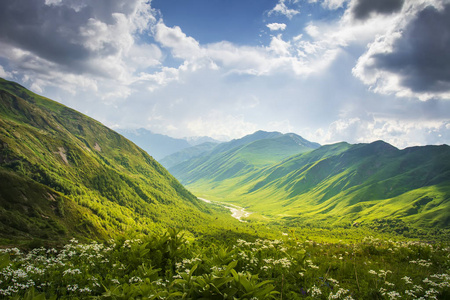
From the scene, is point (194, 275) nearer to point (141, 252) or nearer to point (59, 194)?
point (141, 252)

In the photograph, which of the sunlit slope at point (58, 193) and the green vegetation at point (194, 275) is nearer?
the green vegetation at point (194, 275)

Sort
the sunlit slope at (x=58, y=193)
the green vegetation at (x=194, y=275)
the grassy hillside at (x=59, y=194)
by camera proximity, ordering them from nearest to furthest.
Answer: the green vegetation at (x=194, y=275)
the grassy hillside at (x=59, y=194)
the sunlit slope at (x=58, y=193)

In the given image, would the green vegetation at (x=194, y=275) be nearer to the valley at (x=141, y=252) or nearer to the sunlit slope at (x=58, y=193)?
the valley at (x=141, y=252)

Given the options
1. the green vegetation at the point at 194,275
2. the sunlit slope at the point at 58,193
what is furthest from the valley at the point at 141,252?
the sunlit slope at the point at 58,193

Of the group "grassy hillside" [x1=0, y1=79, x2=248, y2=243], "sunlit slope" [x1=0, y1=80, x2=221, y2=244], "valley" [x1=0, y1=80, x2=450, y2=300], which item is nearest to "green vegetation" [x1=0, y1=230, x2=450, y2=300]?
"valley" [x1=0, y1=80, x2=450, y2=300]

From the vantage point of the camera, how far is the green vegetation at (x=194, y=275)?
252 inches

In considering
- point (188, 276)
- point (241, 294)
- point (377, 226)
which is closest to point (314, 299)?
point (241, 294)

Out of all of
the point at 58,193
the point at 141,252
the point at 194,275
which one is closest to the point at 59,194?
the point at 58,193

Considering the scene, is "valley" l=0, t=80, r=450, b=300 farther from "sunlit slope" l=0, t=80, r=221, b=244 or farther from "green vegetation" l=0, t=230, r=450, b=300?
"sunlit slope" l=0, t=80, r=221, b=244

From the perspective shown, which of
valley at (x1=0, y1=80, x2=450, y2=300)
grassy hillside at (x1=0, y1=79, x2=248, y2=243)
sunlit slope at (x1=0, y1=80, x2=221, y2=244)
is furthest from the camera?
sunlit slope at (x1=0, y1=80, x2=221, y2=244)

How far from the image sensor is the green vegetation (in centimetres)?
639

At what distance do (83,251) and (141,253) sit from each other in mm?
3452

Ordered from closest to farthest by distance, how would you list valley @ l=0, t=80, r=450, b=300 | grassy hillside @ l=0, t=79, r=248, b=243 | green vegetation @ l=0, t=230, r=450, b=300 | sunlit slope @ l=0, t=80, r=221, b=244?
1. green vegetation @ l=0, t=230, r=450, b=300
2. valley @ l=0, t=80, r=450, b=300
3. grassy hillside @ l=0, t=79, r=248, b=243
4. sunlit slope @ l=0, t=80, r=221, b=244

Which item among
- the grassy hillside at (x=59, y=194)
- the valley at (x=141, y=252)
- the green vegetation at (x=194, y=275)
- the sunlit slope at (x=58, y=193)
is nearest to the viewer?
the green vegetation at (x=194, y=275)
